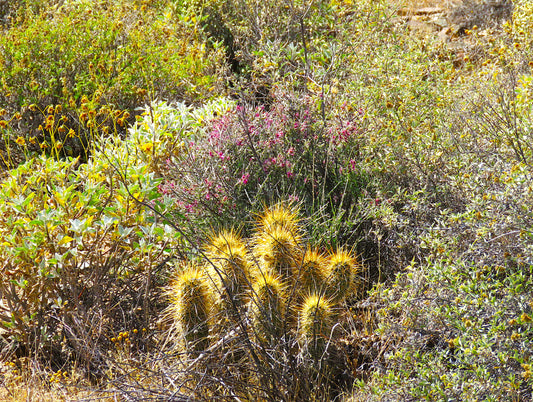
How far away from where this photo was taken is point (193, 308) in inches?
112

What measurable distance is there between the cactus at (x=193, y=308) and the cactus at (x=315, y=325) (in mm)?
468

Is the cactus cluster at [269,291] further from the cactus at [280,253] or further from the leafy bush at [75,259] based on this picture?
the leafy bush at [75,259]

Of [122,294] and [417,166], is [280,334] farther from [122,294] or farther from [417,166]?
[417,166]

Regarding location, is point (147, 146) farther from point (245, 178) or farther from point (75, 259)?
point (75, 259)

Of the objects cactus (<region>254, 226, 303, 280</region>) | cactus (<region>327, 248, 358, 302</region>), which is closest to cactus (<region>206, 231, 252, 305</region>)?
cactus (<region>254, 226, 303, 280</region>)

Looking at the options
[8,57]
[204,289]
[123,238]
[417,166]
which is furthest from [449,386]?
[8,57]

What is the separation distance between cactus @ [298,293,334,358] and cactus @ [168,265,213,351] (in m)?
0.47

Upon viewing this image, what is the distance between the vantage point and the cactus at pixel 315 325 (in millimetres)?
2738

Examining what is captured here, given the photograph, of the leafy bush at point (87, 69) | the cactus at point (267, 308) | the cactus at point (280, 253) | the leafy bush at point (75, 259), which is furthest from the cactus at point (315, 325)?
the leafy bush at point (87, 69)

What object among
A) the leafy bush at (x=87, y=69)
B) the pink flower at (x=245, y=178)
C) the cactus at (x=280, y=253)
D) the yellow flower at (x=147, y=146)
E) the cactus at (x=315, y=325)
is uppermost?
the leafy bush at (x=87, y=69)

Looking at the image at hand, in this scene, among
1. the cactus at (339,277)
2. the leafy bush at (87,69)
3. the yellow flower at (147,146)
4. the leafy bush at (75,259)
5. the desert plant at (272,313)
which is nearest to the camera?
the desert plant at (272,313)

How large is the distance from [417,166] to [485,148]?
1.36ft

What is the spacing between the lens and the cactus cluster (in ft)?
9.09

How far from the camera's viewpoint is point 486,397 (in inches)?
91.2
